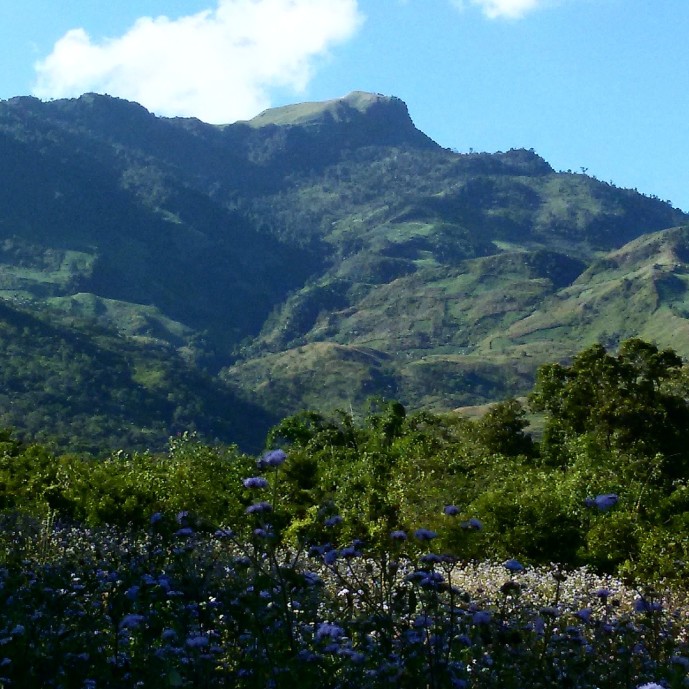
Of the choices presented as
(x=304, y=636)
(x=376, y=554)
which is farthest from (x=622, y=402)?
(x=304, y=636)

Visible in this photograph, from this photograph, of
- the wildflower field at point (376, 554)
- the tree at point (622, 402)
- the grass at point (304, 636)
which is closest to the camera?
the grass at point (304, 636)

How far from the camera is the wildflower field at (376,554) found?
188 inches

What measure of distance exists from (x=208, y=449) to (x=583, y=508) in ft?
26.5

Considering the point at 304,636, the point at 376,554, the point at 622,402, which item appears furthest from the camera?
the point at 622,402

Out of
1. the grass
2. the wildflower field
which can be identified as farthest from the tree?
the grass

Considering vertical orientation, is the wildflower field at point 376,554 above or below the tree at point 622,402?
below

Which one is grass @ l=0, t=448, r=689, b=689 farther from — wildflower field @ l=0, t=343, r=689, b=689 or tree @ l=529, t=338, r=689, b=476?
tree @ l=529, t=338, r=689, b=476

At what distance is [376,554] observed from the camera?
475 inches

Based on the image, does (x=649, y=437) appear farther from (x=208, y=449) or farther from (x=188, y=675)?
(x=188, y=675)

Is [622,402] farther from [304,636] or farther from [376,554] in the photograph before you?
[304,636]

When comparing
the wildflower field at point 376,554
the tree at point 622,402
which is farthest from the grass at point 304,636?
the tree at point 622,402

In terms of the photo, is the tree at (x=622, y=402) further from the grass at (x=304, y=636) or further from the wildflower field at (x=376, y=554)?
the grass at (x=304, y=636)

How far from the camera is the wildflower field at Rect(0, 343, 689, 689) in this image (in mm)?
4766

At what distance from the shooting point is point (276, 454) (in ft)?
15.3
